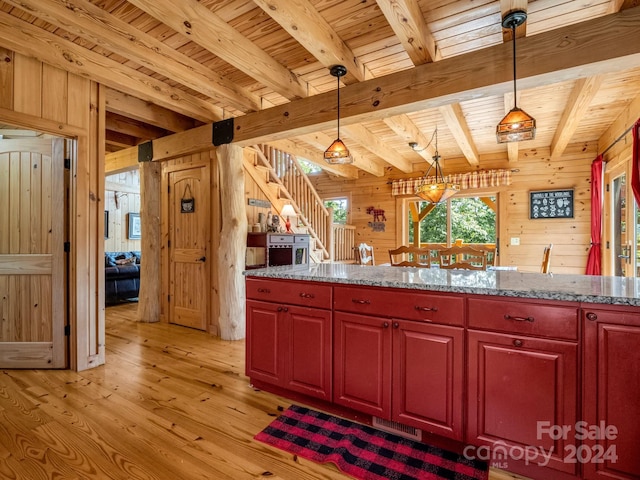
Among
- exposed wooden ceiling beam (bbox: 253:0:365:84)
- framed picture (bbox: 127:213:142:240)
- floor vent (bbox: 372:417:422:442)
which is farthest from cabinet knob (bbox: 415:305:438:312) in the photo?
framed picture (bbox: 127:213:142:240)

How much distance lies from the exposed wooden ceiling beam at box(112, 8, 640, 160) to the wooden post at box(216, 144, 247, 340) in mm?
438

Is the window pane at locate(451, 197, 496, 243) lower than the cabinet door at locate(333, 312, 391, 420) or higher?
higher

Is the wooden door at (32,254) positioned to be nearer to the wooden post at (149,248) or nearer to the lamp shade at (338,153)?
the wooden post at (149,248)

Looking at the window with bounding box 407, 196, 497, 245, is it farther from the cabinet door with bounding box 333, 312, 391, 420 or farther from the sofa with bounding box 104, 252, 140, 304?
the sofa with bounding box 104, 252, 140, 304

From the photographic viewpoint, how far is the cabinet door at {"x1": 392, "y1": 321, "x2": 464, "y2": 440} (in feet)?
5.79

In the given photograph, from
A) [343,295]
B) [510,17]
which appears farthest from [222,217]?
[510,17]

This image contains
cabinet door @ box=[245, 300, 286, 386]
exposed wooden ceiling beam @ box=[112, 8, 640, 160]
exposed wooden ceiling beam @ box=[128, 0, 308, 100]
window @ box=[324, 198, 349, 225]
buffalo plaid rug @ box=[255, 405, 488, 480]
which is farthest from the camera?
window @ box=[324, 198, 349, 225]

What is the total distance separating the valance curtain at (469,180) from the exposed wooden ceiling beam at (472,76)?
3745 millimetres

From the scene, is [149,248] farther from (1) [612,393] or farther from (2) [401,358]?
(1) [612,393]

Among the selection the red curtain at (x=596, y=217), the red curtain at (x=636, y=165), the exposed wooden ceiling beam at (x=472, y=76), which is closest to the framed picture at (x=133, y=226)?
the exposed wooden ceiling beam at (x=472, y=76)

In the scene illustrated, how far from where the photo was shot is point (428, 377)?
184 cm

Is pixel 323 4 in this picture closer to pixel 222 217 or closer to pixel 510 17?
pixel 510 17

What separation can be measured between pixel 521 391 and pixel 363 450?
91cm

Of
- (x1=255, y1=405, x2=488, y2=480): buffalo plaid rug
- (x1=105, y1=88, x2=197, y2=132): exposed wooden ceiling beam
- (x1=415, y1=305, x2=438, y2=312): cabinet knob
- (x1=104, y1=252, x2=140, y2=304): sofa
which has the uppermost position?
(x1=105, y1=88, x2=197, y2=132): exposed wooden ceiling beam
